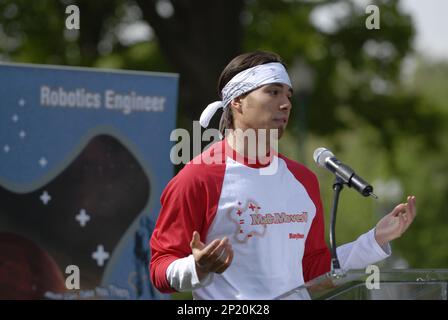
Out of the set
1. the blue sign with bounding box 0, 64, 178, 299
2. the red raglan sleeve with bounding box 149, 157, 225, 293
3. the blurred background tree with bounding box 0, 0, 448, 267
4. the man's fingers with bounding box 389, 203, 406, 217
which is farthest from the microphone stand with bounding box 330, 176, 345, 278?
the blurred background tree with bounding box 0, 0, 448, 267

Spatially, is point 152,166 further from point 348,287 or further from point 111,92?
point 348,287

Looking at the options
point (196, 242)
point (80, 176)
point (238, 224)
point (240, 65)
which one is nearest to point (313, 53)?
point (80, 176)

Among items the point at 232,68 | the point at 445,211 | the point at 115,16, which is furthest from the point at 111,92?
the point at 445,211

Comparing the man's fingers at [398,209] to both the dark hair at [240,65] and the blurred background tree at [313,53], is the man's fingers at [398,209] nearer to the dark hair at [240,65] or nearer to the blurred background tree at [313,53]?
the dark hair at [240,65]

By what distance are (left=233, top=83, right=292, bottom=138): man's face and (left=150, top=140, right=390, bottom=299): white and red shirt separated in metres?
0.17

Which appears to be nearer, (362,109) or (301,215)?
(301,215)

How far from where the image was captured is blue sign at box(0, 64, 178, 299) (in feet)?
23.9

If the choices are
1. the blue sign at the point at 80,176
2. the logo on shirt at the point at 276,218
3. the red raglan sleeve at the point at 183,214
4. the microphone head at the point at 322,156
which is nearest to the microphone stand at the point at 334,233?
the microphone head at the point at 322,156

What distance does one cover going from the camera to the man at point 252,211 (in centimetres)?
417

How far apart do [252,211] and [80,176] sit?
3.43 m

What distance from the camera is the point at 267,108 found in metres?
4.34

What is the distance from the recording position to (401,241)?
32250 millimetres
